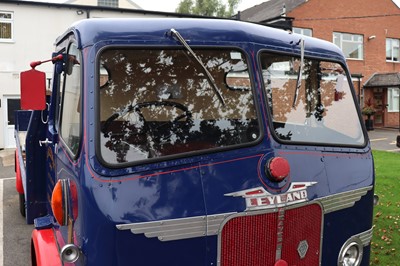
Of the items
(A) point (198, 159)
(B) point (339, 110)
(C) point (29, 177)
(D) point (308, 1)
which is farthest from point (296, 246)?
(D) point (308, 1)

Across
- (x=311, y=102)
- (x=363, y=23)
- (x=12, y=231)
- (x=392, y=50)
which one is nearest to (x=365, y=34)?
(x=363, y=23)

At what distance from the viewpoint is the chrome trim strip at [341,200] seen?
2.64 meters

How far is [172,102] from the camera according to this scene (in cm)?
265

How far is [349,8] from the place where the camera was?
84.5ft

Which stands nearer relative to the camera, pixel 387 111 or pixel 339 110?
pixel 339 110

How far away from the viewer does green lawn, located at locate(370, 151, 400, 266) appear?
4797 millimetres

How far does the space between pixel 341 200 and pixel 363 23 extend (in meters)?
26.5

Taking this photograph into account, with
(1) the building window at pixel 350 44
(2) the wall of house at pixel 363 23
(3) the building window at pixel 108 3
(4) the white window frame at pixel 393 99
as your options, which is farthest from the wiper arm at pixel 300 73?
(3) the building window at pixel 108 3

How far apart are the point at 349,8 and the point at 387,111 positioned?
7059 millimetres

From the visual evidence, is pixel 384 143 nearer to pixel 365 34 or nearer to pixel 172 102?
pixel 365 34

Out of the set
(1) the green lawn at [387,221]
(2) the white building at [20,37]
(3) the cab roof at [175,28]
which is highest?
(2) the white building at [20,37]

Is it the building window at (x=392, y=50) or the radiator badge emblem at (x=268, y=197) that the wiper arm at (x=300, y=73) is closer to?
the radiator badge emblem at (x=268, y=197)

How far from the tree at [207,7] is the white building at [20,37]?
26274mm

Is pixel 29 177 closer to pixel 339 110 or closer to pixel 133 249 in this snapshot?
pixel 133 249
